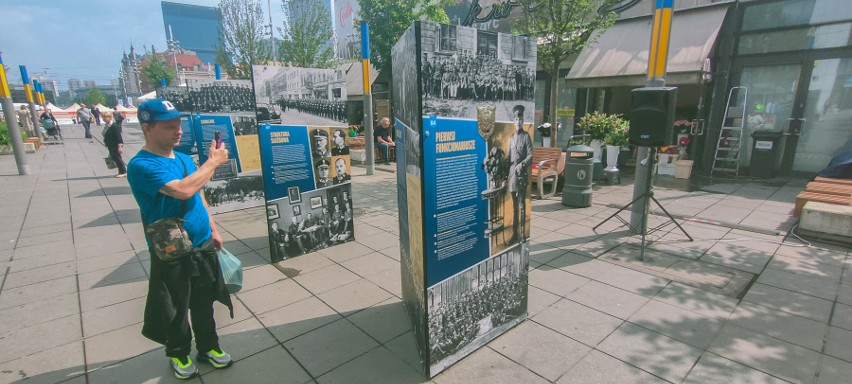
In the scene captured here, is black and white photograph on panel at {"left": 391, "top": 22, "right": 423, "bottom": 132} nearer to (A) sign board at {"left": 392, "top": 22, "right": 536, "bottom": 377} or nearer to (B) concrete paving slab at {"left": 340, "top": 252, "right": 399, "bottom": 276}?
(A) sign board at {"left": 392, "top": 22, "right": 536, "bottom": 377}

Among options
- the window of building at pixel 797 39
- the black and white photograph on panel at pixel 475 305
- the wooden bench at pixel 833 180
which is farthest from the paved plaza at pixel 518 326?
the window of building at pixel 797 39

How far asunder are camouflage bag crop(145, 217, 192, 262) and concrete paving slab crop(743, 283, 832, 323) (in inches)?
197

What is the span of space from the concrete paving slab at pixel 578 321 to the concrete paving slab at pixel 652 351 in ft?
0.27

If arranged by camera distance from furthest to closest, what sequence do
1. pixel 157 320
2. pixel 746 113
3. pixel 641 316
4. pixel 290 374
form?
pixel 746 113, pixel 641 316, pixel 290 374, pixel 157 320

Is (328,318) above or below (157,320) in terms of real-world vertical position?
below

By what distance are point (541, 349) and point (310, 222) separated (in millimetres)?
3345

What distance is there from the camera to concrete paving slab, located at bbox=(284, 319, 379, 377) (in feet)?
9.98

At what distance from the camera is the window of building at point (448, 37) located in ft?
7.91

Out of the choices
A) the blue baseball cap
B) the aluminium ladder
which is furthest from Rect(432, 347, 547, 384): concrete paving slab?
the aluminium ladder

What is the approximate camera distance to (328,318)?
145 inches

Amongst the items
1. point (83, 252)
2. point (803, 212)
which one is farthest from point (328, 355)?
point (803, 212)

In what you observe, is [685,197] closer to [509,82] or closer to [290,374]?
[509,82]

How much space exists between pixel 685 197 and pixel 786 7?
570 centimetres

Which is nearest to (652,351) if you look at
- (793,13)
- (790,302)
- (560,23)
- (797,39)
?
(790,302)
